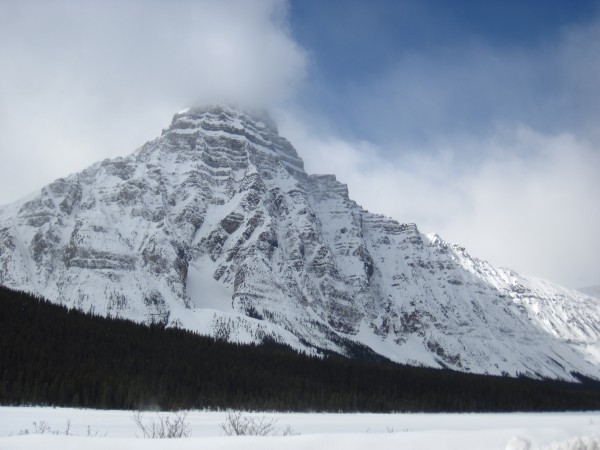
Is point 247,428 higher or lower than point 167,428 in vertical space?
higher

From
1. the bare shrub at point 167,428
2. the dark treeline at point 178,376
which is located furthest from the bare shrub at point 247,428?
the dark treeline at point 178,376

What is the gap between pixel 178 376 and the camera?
86.9 metres

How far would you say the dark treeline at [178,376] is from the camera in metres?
67.4

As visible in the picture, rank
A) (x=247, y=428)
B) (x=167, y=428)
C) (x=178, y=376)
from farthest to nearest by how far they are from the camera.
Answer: (x=178, y=376) → (x=167, y=428) → (x=247, y=428)

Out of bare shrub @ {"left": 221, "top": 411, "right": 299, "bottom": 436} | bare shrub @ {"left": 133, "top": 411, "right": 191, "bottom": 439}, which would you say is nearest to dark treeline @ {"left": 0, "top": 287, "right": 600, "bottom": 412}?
bare shrub @ {"left": 133, "top": 411, "right": 191, "bottom": 439}

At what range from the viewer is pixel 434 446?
35.0 ft

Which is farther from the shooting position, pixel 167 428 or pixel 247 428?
pixel 167 428

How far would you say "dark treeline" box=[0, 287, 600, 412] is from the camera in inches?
2655

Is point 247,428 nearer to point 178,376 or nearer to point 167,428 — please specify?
point 167,428

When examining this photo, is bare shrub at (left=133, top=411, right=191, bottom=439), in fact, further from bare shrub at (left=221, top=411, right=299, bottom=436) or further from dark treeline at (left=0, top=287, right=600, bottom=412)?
dark treeline at (left=0, top=287, right=600, bottom=412)

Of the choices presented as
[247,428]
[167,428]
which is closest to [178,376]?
[167,428]

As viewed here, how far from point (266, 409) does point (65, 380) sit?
28396 millimetres

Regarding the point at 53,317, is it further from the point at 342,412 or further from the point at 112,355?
→ the point at 342,412

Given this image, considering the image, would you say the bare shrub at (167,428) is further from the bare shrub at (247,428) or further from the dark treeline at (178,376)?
the dark treeline at (178,376)
